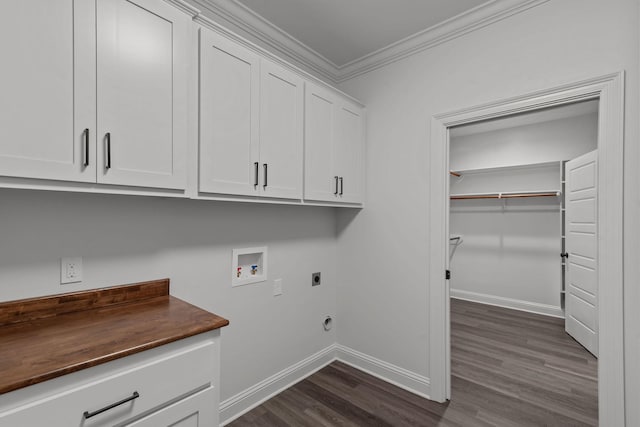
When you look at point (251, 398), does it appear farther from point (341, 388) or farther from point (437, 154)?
point (437, 154)

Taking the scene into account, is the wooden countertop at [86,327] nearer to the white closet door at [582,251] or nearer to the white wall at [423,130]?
the white wall at [423,130]

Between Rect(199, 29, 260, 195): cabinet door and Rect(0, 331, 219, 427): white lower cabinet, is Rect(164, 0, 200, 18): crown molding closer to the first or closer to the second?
Rect(199, 29, 260, 195): cabinet door

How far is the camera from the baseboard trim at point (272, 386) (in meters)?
1.97

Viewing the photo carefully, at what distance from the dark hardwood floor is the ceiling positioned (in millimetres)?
2723

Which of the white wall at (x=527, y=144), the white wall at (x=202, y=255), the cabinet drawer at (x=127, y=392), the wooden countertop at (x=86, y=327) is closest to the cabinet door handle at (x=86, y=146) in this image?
the white wall at (x=202, y=255)

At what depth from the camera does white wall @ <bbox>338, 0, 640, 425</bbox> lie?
1.58 metres

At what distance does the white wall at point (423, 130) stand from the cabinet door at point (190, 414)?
5.22 feet

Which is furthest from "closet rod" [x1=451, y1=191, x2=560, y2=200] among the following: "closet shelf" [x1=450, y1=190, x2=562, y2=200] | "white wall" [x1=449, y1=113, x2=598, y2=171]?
"white wall" [x1=449, y1=113, x2=598, y2=171]

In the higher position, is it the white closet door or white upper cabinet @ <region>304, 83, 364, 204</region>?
white upper cabinet @ <region>304, 83, 364, 204</region>

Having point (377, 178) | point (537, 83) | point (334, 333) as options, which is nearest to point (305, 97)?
point (377, 178)

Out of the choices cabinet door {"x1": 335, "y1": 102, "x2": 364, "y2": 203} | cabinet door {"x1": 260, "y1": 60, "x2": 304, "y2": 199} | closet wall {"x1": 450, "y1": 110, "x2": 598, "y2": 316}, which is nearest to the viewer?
cabinet door {"x1": 260, "y1": 60, "x2": 304, "y2": 199}

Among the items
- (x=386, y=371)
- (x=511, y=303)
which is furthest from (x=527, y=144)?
(x=386, y=371)

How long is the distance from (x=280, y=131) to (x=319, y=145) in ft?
1.25

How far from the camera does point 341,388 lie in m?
2.33
